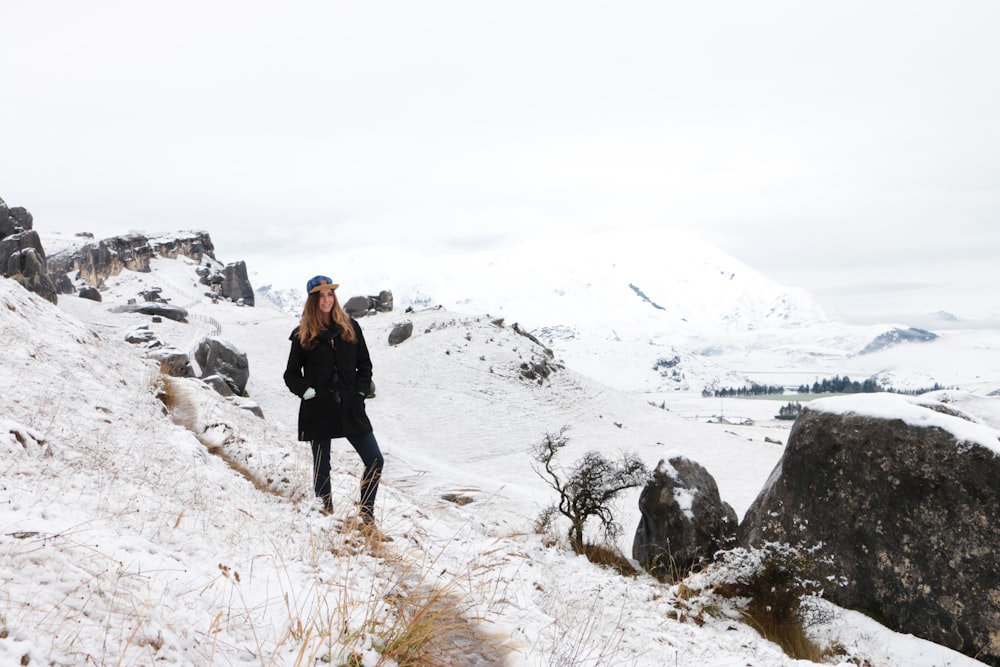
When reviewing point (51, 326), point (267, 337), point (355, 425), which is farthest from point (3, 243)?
point (355, 425)

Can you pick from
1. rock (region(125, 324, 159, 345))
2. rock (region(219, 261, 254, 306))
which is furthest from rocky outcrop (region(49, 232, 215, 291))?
rock (region(125, 324, 159, 345))

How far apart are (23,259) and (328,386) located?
1485 inches

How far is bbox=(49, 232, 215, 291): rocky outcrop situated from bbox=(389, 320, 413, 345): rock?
4579 cm

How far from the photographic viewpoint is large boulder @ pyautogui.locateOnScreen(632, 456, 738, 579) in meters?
10.5

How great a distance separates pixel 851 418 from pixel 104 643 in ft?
28.0

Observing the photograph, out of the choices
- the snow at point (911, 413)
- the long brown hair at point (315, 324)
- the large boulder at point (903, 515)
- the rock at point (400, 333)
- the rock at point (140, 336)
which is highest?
the long brown hair at point (315, 324)

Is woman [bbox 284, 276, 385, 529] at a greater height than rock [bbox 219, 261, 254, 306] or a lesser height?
greater

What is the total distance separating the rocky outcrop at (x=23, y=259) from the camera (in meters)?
30.0

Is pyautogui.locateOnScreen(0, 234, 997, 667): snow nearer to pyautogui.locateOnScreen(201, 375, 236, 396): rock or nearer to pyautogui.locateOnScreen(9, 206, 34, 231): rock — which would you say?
pyautogui.locateOnScreen(201, 375, 236, 396): rock

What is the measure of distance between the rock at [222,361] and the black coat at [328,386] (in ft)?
66.1

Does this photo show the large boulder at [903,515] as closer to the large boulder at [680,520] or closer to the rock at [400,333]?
the large boulder at [680,520]

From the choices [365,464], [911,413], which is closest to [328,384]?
[365,464]

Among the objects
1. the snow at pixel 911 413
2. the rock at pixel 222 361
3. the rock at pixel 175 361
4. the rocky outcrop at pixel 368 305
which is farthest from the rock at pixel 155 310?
the snow at pixel 911 413

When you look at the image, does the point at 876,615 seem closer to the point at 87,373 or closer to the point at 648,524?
the point at 648,524
